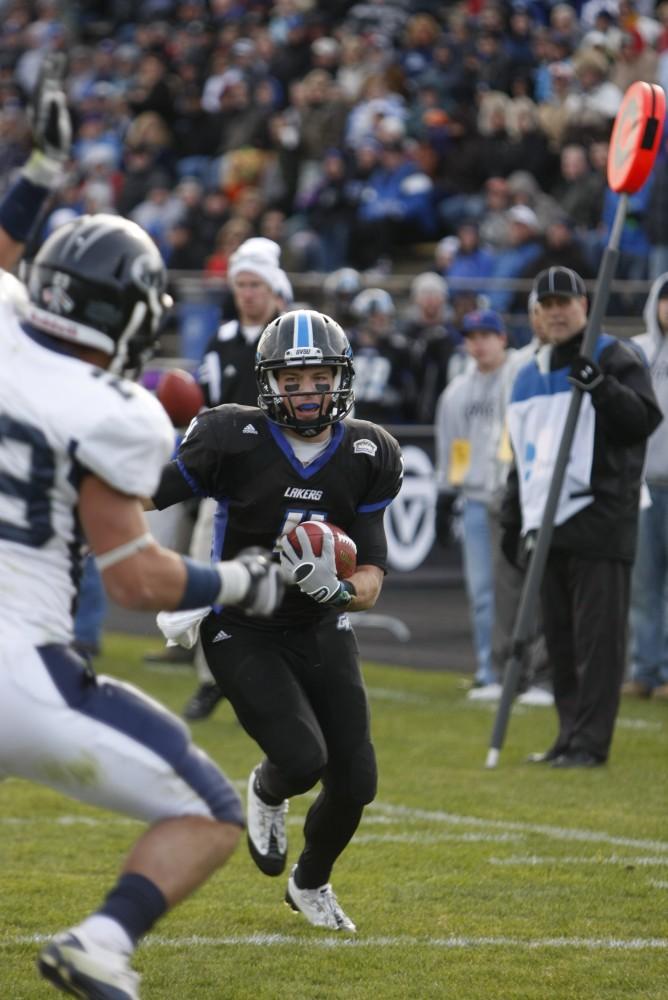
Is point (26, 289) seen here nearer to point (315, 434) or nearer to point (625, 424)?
point (315, 434)

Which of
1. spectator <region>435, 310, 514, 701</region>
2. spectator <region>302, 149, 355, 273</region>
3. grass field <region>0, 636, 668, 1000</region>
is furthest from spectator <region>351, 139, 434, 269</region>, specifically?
grass field <region>0, 636, 668, 1000</region>

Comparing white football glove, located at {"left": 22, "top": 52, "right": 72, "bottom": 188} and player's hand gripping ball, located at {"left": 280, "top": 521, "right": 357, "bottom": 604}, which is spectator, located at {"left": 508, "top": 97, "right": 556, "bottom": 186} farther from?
white football glove, located at {"left": 22, "top": 52, "right": 72, "bottom": 188}

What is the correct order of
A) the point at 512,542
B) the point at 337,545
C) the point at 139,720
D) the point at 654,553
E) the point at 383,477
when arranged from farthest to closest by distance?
1. the point at 654,553
2. the point at 512,542
3. the point at 383,477
4. the point at 337,545
5. the point at 139,720

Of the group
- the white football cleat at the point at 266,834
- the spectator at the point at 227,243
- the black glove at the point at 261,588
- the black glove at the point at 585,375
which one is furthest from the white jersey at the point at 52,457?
the spectator at the point at 227,243

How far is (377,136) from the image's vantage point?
15844 mm

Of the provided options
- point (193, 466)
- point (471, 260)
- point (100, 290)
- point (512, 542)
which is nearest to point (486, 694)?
point (512, 542)

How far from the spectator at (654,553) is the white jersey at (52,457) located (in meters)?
5.81

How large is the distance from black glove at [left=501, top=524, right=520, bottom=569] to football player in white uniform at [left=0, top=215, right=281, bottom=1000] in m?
4.26

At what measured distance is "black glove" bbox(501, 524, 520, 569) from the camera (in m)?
7.75

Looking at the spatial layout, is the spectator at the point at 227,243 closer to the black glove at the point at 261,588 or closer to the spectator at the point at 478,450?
the spectator at the point at 478,450

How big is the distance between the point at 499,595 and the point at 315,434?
172 inches

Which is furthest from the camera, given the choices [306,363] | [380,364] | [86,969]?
[380,364]

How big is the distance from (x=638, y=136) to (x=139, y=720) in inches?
184

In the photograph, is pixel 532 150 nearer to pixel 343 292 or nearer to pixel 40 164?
pixel 343 292
